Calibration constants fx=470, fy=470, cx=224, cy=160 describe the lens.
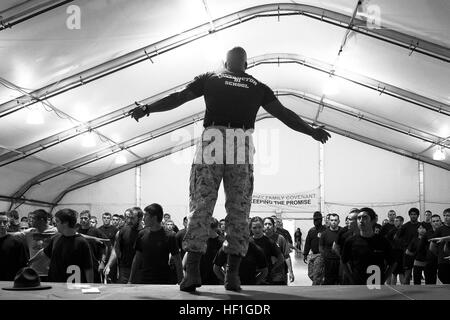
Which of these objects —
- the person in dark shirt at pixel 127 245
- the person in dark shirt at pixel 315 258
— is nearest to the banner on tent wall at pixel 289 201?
the person in dark shirt at pixel 315 258

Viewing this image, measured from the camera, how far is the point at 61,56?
10555mm

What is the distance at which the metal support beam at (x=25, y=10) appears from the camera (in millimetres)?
8352

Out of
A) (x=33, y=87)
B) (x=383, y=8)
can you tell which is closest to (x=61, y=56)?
(x=33, y=87)

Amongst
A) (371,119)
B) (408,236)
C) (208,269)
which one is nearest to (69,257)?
(208,269)

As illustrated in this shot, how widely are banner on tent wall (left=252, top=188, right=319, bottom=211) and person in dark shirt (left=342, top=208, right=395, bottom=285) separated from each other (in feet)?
54.4

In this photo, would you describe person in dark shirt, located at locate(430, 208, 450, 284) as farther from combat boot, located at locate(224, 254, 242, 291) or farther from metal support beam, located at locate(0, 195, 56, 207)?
metal support beam, located at locate(0, 195, 56, 207)

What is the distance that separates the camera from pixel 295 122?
3477 mm

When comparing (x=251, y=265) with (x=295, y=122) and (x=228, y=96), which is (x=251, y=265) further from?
(x=228, y=96)

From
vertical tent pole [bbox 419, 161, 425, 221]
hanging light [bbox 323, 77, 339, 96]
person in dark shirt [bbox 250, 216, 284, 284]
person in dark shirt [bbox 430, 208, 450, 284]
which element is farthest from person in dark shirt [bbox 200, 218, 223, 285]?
vertical tent pole [bbox 419, 161, 425, 221]

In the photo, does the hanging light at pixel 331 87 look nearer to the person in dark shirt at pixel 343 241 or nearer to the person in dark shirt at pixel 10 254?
the person in dark shirt at pixel 343 241

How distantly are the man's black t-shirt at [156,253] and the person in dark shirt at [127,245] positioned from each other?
48.9 inches

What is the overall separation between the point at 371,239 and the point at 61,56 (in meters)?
8.13

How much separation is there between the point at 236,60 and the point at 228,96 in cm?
34
